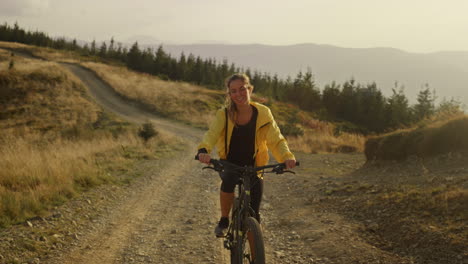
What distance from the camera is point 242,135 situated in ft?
14.2

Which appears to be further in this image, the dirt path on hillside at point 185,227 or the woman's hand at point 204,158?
the dirt path on hillside at point 185,227

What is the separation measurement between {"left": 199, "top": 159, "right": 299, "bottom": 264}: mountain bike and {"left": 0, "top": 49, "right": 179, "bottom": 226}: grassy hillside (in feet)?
14.6

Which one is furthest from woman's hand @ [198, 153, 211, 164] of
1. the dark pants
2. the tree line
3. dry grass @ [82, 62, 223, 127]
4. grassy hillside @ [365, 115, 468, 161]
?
the tree line

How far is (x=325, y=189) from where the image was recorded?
938 centimetres

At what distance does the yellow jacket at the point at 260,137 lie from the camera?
14.0 feet

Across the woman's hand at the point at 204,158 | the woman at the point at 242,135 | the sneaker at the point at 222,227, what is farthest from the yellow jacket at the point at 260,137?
the sneaker at the point at 222,227

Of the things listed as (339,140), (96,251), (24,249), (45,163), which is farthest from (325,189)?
(339,140)

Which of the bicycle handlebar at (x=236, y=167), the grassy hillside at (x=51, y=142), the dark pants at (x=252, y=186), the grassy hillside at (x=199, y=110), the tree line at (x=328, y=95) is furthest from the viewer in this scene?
the tree line at (x=328, y=95)

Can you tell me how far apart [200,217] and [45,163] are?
16.2ft

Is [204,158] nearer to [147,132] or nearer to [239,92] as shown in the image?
[239,92]

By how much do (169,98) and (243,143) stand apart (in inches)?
1417

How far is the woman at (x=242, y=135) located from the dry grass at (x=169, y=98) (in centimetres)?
2556

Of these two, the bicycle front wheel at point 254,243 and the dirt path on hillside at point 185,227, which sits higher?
the bicycle front wheel at point 254,243

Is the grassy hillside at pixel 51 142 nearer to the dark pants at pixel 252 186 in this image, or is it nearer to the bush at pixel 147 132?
the bush at pixel 147 132
